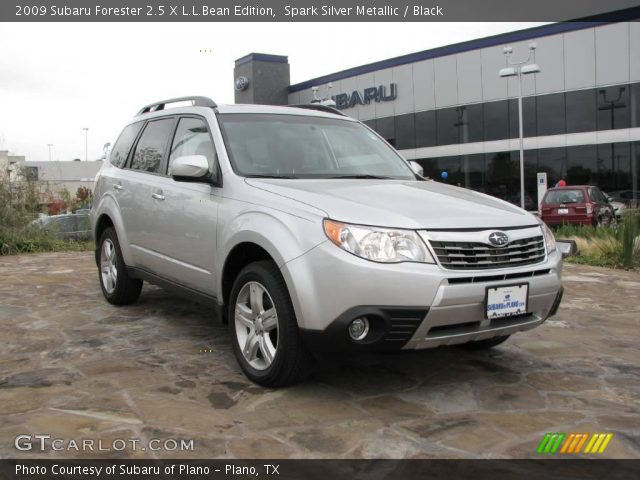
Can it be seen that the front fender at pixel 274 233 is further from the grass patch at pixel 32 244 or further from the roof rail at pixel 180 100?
the grass patch at pixel 32 244

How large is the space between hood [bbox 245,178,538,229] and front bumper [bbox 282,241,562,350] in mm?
248

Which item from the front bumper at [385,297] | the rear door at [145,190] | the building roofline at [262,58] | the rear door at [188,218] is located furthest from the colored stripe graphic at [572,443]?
the building roofline at [262,58]

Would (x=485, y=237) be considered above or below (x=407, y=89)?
below

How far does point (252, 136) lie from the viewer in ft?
14.5

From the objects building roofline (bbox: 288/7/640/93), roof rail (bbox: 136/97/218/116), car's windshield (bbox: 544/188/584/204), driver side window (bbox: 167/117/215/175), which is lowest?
car's windshield (bbox: 544/188/584/204)

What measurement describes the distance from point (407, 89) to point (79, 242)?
24.5 metres

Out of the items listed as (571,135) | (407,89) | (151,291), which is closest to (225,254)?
(151,291)

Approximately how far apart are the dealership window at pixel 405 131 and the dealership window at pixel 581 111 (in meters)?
8.46

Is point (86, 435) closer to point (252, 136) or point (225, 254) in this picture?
point (225, 254)

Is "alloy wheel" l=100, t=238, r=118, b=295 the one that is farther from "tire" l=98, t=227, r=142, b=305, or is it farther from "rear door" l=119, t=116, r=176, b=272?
"rear door" l=119, t=116, r=176, b=272

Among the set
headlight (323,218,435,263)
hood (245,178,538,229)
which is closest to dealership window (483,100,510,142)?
hood (245,178,538,229)

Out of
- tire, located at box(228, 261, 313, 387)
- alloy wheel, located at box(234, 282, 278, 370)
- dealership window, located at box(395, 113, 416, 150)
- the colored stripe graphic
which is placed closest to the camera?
the colored stripe graphic

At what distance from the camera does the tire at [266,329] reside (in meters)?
3.39

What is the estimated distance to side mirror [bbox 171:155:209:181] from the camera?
4035 millimetres
